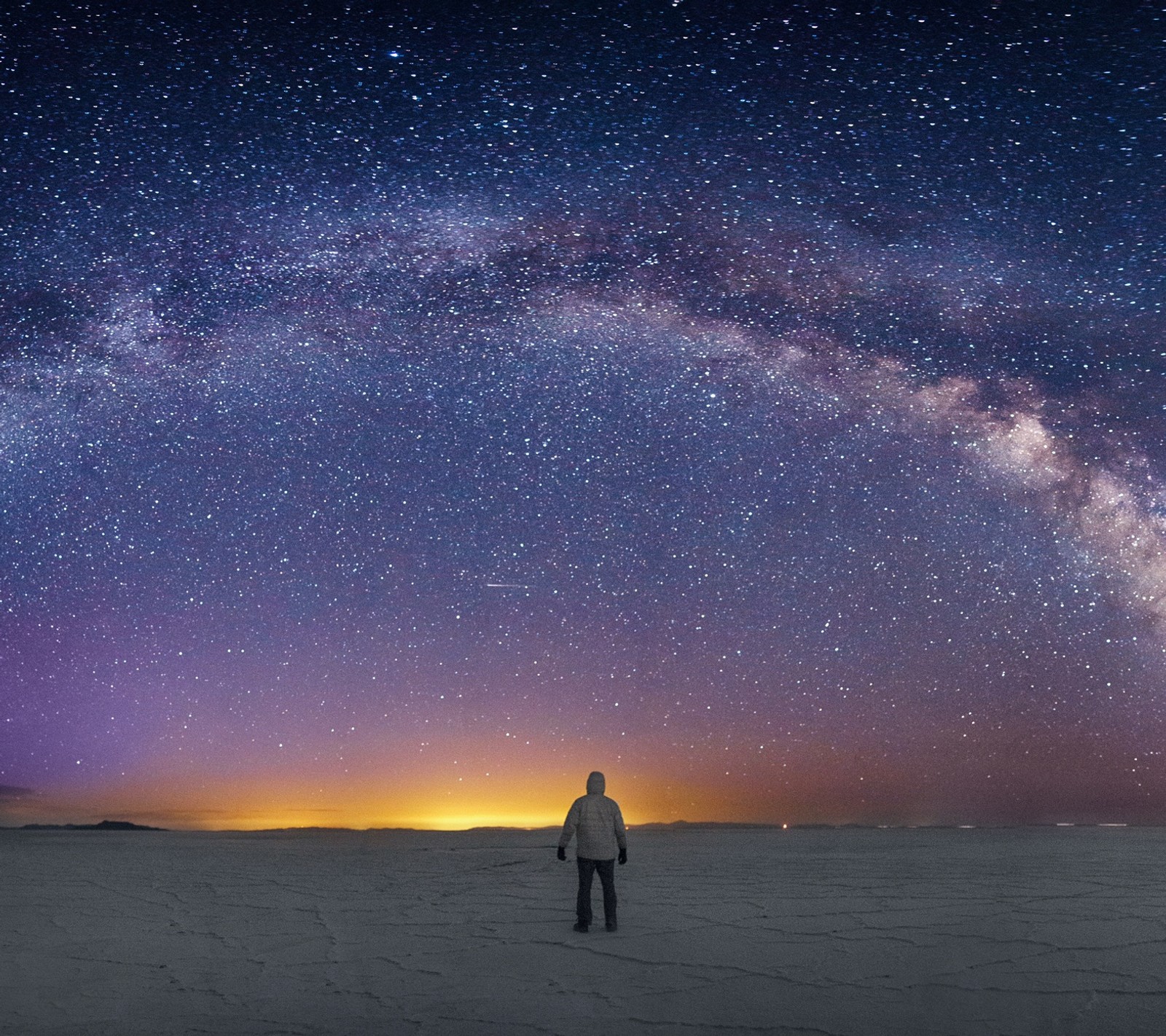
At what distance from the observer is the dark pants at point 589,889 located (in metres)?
9.40

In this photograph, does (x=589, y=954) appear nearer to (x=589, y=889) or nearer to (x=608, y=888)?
(x=608, y=888)

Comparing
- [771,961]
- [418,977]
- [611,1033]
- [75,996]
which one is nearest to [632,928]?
[771,961]

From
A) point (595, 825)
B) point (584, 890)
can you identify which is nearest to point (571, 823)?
point (595, 825)

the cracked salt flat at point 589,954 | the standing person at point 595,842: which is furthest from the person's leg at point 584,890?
the cracked salt flat at point 589,954

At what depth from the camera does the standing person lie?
9.38m

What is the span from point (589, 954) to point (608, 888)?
1.28 m

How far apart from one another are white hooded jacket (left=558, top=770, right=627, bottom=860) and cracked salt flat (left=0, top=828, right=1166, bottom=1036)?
2.36 ft

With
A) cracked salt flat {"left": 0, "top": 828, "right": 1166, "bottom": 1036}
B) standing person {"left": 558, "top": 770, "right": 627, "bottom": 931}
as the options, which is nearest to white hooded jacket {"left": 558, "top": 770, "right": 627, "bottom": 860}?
standing person {"left": 558, "top": 770, "right": 627, "bottom": 931}

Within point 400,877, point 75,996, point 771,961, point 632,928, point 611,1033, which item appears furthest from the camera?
point 400,877

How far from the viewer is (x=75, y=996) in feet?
22.5

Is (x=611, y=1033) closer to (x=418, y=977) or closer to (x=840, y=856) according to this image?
(x=418, y=977)

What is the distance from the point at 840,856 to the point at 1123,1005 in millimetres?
14782

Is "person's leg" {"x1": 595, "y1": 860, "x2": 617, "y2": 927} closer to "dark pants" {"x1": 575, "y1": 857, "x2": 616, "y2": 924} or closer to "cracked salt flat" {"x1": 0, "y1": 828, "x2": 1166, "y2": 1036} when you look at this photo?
"dark pants" {"x1": 575, "y1": 857, "x2": 616, "y2": 924}

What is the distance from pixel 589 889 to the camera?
9633 millimetres
